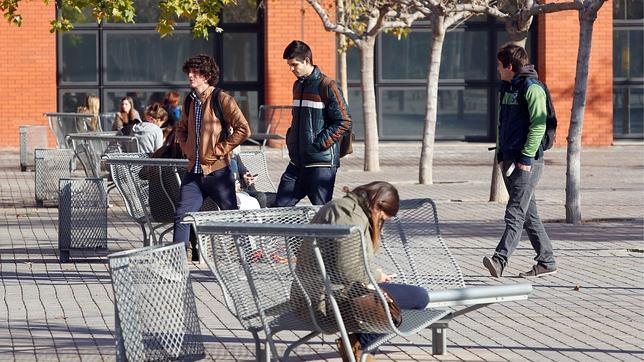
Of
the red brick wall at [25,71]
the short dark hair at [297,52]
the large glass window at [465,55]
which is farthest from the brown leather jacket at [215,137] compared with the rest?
the large glass window at [465,55]

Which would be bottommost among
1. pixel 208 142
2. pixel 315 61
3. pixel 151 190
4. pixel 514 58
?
pixel 151 190

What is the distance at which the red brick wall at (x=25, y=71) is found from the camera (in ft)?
92.4

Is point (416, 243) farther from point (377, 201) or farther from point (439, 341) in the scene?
point (377, 201)

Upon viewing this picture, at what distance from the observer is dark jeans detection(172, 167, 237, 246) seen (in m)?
10.8

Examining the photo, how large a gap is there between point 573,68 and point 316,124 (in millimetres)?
19674

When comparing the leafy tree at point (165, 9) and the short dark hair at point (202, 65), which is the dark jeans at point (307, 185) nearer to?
the short dark hair at point (202, 65)

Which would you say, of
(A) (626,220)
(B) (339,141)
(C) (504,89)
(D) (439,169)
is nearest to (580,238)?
(A) (626,220)

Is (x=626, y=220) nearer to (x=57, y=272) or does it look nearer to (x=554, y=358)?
(x=57, y=272)

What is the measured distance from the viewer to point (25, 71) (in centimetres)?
2827

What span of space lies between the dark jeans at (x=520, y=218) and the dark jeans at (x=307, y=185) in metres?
1.45

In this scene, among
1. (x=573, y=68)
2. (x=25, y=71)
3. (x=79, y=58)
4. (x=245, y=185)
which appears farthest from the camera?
(x=573, y=68)

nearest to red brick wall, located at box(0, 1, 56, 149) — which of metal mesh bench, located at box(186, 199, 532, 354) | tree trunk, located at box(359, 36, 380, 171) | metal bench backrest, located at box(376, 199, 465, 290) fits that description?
tree trunk, located at box(359, 36, 380, 171)

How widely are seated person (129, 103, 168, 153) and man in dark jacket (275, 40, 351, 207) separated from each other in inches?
177

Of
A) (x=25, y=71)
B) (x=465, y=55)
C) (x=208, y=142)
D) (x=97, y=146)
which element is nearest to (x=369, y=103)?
(x=97, y=146)
